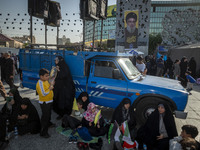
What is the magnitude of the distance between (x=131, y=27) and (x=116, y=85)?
65.0 feet

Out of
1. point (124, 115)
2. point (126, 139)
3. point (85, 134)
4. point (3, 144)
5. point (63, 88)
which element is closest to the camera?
point (3, 144)

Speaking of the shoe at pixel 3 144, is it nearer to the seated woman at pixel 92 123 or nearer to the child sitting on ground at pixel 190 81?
the seated woman at pixel 92 123

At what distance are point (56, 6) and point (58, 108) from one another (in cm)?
599

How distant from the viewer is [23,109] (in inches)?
138

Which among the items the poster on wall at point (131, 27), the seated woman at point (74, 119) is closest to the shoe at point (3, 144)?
the seated woman at point (74, 119)

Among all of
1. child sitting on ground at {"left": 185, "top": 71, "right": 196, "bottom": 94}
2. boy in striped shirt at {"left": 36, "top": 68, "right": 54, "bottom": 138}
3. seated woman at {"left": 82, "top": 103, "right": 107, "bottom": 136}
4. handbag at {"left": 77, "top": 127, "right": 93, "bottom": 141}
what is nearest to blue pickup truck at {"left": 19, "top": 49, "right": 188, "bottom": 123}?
seated woman at {"left": 82, "top": 103, "right": 107, "bottom": 136}

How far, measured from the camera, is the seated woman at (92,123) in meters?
3.62

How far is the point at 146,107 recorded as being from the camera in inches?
157

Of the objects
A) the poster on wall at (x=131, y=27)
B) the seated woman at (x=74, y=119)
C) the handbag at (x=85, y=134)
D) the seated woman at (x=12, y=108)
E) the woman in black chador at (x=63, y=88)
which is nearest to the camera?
the handbag at (x=85, y=134)

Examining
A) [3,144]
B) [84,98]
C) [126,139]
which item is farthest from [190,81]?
[3,144]

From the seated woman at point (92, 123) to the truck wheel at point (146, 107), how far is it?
1134 mm

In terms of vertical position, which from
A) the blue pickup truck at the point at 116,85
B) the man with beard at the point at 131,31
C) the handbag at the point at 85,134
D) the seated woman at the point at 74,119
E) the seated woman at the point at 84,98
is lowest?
the handbag at the point at 85,134

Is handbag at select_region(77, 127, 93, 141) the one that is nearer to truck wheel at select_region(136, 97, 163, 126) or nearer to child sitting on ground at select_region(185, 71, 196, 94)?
truck wheel at select_region(136, 97, 163, 126)

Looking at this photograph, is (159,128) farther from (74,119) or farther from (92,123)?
(74,119)
